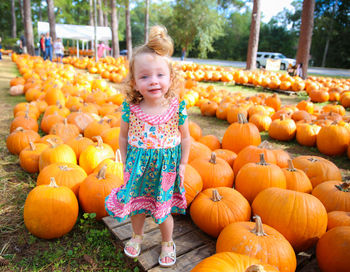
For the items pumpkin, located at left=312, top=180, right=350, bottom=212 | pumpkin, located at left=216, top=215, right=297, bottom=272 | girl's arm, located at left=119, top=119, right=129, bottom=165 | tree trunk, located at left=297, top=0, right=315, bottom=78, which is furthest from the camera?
tree trunk, located at left=297, top=0, right=315, bottom=78

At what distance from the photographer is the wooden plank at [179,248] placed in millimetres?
1846

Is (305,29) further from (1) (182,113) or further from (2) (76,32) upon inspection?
(2) (76,32)

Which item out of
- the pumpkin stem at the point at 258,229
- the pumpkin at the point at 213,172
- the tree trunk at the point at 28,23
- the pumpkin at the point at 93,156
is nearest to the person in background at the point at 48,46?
the tree trunk at the point at 28,23

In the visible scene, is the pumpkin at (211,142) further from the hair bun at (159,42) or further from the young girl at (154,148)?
the hair bun at (159,42)

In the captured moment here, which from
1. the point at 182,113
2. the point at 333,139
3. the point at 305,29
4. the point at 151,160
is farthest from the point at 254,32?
the point at 151,160

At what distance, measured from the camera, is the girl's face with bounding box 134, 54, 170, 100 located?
5.37 feet

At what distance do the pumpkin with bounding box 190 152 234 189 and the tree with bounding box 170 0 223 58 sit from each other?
34163 mm

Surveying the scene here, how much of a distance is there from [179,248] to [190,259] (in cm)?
14

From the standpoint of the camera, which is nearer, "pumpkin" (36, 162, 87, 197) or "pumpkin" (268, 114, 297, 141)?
"pumpkin" (36, 162, 87, 197)

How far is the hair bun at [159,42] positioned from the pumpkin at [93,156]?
1.63 m

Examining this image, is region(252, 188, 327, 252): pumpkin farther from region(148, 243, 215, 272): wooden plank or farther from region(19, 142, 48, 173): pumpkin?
region(19, 142, 48, 173): pumpkin

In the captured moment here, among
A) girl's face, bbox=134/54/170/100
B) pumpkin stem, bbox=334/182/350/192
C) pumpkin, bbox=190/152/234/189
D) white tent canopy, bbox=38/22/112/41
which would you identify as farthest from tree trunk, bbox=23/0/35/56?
pumpkin stem, bbox=334/182/350/192

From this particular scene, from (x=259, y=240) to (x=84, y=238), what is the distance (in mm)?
1460

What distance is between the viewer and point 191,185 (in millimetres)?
2322
